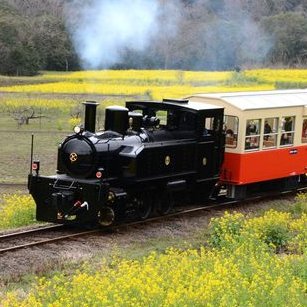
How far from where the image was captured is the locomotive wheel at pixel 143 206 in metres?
13.8

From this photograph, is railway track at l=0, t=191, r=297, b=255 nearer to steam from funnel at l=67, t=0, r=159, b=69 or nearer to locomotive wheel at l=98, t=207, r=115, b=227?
locomotive wheel at l=98, t=207, r=115, b=227

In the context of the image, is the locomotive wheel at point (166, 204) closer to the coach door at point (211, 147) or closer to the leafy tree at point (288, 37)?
the coach door at point (211, 147)

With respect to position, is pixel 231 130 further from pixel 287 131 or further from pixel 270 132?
pixel 287 131

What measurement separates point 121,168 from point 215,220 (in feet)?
6.60

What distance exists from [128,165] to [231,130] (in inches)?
157

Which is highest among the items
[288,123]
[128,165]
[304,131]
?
[288,123]

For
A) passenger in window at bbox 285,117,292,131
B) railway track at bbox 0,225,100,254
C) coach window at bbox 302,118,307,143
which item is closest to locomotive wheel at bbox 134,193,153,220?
railway track at bbox 0,225,100,254

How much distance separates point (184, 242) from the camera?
12.2m

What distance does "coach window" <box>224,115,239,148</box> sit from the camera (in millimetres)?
16031

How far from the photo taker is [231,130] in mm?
16203

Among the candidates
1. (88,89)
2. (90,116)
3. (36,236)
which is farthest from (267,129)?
(88,89)

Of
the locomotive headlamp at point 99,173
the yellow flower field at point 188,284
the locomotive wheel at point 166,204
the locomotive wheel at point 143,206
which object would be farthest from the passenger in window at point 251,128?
the yellow flower field at point 188,284

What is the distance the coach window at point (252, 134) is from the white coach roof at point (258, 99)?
14.0 inches

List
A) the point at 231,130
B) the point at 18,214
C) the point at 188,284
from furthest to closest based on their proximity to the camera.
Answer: the point at 231,130 < the point at 18,214 < the point at 188,284
